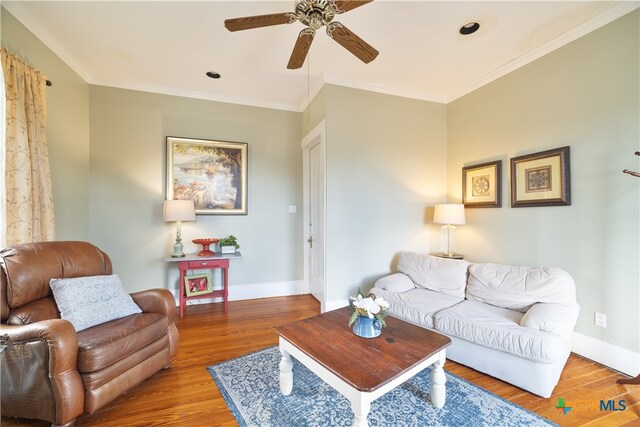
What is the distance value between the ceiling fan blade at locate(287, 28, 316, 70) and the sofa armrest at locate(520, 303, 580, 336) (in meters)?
2.48

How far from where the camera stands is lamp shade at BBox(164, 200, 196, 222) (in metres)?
3.13

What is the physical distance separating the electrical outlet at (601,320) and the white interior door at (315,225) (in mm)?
2540

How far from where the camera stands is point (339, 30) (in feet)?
5.51

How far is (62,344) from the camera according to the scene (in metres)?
1.39

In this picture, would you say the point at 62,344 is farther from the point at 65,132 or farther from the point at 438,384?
the point at 65,132

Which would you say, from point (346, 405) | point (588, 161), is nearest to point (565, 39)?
point (588, 161)

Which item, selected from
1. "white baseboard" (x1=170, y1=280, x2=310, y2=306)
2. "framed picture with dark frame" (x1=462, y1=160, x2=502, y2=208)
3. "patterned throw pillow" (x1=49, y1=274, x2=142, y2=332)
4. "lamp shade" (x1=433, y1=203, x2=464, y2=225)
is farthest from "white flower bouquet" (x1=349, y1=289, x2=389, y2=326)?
"white baseboard" (x1=170, y1=280, x2=310, y2=306)

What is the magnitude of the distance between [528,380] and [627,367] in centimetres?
97

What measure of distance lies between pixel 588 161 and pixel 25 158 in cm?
455

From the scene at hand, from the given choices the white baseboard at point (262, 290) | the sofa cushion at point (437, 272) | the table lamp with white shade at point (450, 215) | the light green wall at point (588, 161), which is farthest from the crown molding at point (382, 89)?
the white baseboard at point (262, 290)

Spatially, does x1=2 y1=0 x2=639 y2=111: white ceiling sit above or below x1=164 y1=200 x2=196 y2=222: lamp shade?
above

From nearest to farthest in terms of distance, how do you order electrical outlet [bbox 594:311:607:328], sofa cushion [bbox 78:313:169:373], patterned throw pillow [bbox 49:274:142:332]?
1. sofa cushion [bbox 78:313:169:373]
2. patterned throw pillow [bbox 49:274:142:332]
3. electrical outlet [bbox 594:311:607:328]

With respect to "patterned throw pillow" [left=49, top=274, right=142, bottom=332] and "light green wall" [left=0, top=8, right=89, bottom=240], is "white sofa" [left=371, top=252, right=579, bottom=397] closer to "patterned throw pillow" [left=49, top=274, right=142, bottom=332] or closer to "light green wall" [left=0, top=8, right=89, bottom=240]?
"patterned throw pillow" [left=49, top=274, right=142, bottom=332]

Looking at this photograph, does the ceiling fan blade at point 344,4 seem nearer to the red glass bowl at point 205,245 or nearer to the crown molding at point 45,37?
the crown molding at point 45,37
